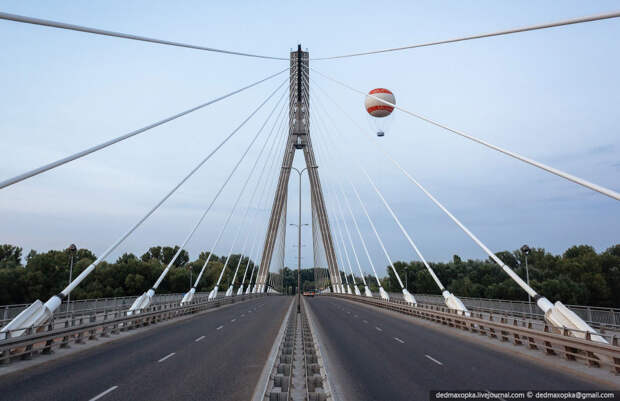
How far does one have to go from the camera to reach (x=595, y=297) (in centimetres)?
7081

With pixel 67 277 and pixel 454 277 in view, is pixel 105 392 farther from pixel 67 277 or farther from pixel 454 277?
pixel 454 277

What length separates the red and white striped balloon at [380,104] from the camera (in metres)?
24.4

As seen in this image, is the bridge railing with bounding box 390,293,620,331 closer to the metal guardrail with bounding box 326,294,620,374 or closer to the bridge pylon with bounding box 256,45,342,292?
the metal guardrail with bounding box 326,294,620,374

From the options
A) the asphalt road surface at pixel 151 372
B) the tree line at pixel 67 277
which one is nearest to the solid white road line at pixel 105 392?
the asphalt road surface at pixel 151 372

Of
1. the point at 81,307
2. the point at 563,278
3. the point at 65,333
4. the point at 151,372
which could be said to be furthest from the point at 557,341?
the point at 563,278

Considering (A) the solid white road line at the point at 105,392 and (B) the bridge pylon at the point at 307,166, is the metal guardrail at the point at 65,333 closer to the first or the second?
(A) the solid white road line at the point at 105,392

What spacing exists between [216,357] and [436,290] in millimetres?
100635

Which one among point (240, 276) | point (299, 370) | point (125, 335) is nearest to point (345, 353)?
point (299, 370)

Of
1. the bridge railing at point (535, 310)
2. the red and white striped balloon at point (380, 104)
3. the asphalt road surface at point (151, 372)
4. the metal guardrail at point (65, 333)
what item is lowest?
the asphalt road surface at point (151, 372)

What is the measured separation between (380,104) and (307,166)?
44123mm

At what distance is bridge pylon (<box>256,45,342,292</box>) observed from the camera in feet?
193

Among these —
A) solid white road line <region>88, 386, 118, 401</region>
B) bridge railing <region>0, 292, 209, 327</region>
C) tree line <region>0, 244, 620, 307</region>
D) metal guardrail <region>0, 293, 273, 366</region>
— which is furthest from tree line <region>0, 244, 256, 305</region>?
solid white road line <region>88, 386, 118, 401</region>

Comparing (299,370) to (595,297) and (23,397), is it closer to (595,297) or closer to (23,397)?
(23,397)

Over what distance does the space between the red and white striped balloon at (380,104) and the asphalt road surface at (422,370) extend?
41.8 ft
